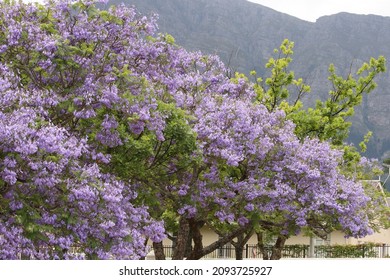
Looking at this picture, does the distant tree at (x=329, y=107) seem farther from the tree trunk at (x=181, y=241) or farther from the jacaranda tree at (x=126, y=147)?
the tree trunk at (x=181, y=241)

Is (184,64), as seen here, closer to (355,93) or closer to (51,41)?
(51,41)

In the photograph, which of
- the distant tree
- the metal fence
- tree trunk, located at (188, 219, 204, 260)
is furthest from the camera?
the metal fence

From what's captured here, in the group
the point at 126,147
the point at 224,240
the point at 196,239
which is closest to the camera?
the point at 126,147

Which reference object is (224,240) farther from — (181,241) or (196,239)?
(196,239)

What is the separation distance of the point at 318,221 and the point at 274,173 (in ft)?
9.52

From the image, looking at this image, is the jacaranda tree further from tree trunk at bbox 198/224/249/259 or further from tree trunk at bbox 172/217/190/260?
tree trunk at bbox 198/224/249/259

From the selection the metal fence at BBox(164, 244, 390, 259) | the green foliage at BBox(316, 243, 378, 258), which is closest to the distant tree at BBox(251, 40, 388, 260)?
the metal fence at BBox(164, 244, 390, 259)

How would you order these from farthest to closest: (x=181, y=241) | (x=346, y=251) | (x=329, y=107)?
(x=346, y=251)
(x=329, y=107)
(x=181, y=241)

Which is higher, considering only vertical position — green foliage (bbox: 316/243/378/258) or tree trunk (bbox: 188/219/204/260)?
tree trunk (bbox: 188/219/204/260)

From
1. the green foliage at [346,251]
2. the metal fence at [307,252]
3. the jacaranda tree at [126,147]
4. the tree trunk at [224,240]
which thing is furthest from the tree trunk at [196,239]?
the green foliage at [346,251]

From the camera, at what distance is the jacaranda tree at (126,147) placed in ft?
41.4

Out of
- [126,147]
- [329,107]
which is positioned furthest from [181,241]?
[329,107]

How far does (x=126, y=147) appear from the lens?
49.5 feet

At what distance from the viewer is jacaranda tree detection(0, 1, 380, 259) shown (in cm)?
1262
